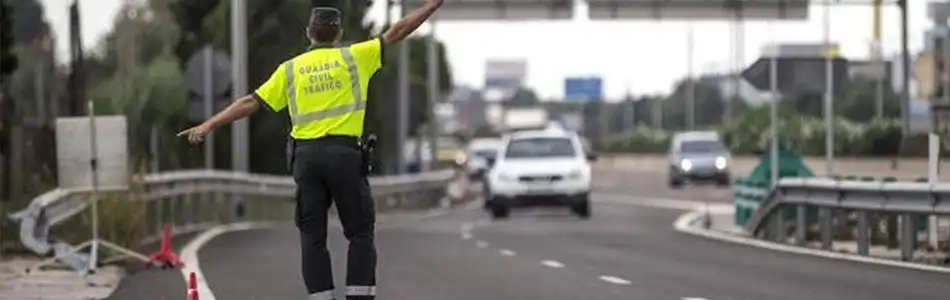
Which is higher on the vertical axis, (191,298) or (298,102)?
(298,102)

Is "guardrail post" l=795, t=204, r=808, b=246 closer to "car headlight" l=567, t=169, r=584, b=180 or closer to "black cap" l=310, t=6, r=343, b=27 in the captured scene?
"car headlight" l=567, t=169, r=584, b=180

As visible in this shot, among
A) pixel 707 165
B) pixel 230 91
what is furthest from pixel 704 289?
pixel 707 165

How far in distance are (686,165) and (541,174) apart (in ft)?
101

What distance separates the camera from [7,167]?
104ft

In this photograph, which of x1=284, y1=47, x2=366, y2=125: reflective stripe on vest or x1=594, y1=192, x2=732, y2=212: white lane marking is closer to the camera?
x1=284, y1=47, x2=366, y2=125: reflective stripe on vest

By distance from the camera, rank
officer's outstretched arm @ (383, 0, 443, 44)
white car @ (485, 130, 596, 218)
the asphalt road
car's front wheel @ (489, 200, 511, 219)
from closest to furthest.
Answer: officer's outstretched arm @ (383, 0, 443, 44) < the asphalt road < white car @ (485, 130, 596, 218) < car's front wheel @ (489, 200, 511, 219)

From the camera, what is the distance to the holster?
10727 millimetres

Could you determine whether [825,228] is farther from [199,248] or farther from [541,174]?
[541,174]

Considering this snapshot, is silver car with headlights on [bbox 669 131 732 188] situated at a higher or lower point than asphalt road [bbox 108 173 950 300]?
lower

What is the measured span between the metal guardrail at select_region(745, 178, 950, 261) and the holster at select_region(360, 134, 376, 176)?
9.74 m

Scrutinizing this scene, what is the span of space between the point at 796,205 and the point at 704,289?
31.3 ft

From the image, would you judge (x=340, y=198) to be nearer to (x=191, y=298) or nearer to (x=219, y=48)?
(x=191, y=298)

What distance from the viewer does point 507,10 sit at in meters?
52.6

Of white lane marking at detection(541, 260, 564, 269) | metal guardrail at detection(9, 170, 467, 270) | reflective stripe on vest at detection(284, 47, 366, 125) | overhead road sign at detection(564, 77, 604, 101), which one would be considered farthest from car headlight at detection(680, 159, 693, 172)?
overhead road sign at detection(564, 77, 604, 101)
